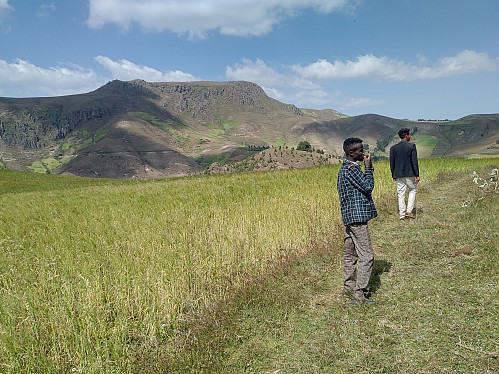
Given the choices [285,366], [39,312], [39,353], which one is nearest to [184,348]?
[285,366]

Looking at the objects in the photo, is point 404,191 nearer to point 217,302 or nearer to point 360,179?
point 360,179

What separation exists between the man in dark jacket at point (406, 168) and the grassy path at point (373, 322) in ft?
11.2

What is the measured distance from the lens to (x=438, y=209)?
1133 cm

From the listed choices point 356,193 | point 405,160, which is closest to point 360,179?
point 356,193

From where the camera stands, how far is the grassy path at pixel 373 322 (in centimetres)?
350

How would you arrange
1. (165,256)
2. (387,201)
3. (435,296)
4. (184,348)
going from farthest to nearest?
(387,201), (165,256), (435,296), (184,348)

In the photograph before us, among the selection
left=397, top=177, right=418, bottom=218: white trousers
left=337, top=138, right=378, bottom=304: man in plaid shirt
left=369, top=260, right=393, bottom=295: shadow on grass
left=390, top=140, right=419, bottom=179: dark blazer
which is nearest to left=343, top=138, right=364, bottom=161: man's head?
left=337, top=138, right=378, bottom=304: man in plaid shirt

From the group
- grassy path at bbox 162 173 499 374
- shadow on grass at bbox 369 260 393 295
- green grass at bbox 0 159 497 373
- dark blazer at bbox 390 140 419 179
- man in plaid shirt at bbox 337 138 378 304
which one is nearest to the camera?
grassy path at bbox 162 173 499 374

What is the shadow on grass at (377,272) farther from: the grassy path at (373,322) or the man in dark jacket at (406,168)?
the man in dark jacket at (406,168)

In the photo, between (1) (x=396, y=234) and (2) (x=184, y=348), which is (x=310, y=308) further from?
(1) (x=396, y=234)

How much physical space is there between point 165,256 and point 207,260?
82cm

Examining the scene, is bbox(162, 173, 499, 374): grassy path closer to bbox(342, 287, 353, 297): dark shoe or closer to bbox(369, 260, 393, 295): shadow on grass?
bbox(369, 260, 393, 295): shadow on grass

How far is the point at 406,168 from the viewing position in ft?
33.8

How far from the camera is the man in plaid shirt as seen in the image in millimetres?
4922
